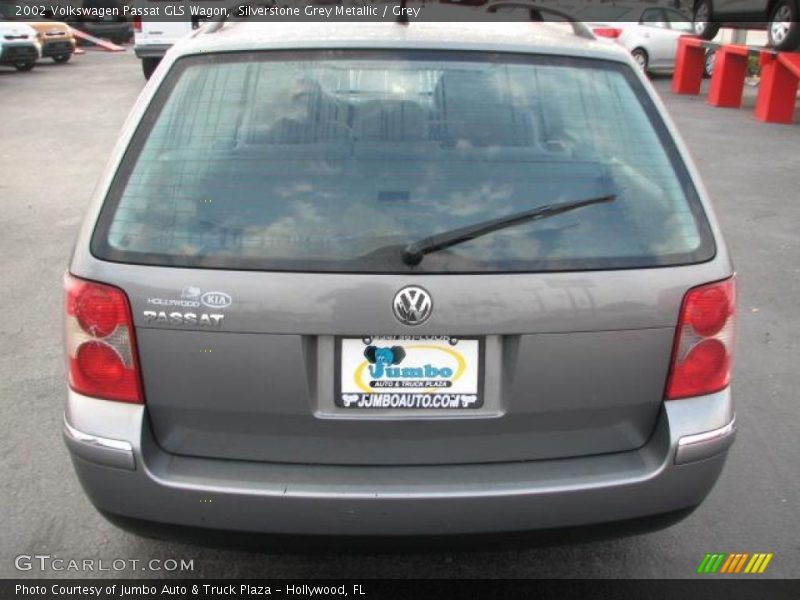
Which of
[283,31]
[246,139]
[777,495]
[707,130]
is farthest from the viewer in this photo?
[707,130]

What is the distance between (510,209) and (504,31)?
2.77 ft

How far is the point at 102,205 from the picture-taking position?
2.41 metres

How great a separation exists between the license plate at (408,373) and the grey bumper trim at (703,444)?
62 cm

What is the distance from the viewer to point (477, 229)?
231 centimetres

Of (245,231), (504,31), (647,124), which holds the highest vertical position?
(504,31)

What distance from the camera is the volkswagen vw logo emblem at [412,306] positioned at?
2.23 meters

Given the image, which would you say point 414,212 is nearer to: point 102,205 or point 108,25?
point 102,205

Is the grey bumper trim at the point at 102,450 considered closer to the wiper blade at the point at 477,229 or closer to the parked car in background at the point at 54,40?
the wiper blade at the point at 477,229

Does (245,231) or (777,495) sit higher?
(245,231)

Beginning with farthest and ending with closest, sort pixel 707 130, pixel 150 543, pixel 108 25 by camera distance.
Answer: pixel 108 25 → pixel 707 130 → pixel 150 543

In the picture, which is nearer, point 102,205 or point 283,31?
point 102,205

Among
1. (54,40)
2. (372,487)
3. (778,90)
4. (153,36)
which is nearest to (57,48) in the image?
(54,40)

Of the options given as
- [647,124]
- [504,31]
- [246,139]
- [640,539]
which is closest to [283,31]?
[246,139]
